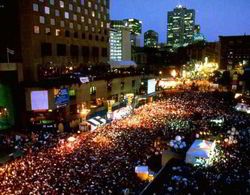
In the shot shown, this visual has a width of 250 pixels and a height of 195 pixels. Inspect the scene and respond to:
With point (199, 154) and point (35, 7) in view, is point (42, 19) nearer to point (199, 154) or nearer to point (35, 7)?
point (35, 7)

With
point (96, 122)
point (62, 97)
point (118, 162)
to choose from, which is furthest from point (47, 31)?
point (118, 162)

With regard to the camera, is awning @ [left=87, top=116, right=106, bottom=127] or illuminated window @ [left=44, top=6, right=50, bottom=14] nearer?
awning @ [left=87, top=116, right=106, bottom=127]

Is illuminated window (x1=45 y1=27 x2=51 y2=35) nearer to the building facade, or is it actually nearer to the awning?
the awning

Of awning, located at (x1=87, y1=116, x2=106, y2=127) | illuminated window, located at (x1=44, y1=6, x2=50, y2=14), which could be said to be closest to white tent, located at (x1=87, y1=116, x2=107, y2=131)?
awning, located at (x1=87, y1=116, x2=106, y2=127)

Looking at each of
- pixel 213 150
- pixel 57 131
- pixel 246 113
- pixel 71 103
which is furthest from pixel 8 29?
pixel 246 113

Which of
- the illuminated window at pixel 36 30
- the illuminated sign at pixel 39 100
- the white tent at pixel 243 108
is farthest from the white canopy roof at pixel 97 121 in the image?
the white tent at pixel 243 108

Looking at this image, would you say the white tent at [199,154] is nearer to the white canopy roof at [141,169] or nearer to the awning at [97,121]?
the white canopy roof at [141,169]
